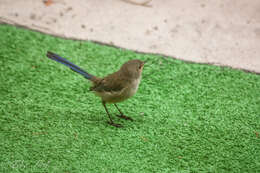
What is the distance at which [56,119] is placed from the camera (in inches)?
156

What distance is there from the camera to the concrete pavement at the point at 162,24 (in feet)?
17.8

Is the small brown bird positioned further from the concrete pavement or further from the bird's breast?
the concrete pavement

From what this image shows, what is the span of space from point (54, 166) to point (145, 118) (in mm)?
1266

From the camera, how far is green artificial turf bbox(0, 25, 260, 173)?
3393 millimetres

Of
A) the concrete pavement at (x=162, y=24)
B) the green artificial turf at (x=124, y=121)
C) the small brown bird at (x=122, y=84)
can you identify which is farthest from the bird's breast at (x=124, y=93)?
the concrete pavement at (x=162, y=24)

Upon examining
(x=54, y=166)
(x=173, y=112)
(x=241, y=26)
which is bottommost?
(x=54, y=166)

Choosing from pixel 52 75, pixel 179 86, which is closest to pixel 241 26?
pixel 179 86

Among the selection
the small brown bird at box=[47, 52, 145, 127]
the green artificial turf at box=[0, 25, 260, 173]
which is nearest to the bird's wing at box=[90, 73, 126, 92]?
the small brown bird at box=[47, 52, 145, 127]

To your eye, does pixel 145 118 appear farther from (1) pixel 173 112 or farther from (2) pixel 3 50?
(2) pixel 3 50

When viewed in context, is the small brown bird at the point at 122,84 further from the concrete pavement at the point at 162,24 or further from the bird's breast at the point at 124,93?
the concrete pavement at the point at 162,24

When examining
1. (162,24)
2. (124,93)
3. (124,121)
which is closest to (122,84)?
(124,93)

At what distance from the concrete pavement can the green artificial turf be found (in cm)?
→ 35

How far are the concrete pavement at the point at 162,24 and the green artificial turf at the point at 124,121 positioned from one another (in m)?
0.35

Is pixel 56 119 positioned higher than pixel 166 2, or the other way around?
pixel 166 2
